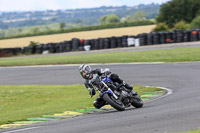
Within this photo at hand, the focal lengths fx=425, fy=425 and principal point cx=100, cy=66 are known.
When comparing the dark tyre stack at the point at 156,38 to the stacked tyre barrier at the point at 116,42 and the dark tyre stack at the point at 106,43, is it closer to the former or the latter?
the stacked tyre barrier at the point at 116,42

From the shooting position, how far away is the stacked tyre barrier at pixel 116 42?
1476 inches

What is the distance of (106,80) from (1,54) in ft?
120

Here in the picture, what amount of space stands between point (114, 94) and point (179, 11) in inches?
2050

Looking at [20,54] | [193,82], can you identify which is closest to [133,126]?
[193,82]

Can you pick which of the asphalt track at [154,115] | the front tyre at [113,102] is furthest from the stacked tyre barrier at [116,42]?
the front tyre at [113,102]

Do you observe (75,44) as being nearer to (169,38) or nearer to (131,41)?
(131,41)

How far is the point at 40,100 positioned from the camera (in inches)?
631

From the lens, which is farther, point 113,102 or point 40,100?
point 40,100

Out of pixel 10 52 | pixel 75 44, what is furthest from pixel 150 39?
pixel 10 52

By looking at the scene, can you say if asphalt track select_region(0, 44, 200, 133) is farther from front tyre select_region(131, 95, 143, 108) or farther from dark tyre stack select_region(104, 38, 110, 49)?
dark tyre stack select_region(104, 38, 110, 49)

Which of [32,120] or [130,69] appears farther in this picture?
[130,69]

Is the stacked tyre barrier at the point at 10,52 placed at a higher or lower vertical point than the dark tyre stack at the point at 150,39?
lower

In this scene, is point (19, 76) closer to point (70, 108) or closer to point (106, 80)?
point (70, 108)

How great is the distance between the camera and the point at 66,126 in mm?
9562
